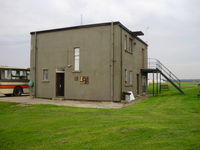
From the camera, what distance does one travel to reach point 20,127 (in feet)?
26.3

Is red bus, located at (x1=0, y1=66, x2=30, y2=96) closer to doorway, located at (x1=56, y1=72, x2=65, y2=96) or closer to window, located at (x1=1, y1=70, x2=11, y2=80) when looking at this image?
window, located at (x1=1, y1=70, x2=11, y2=80)

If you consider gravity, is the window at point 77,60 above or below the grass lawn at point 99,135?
above

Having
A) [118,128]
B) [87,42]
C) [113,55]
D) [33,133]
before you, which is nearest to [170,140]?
[118,128]

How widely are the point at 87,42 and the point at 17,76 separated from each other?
31.1 ft

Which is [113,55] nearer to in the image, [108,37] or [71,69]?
[108,37]

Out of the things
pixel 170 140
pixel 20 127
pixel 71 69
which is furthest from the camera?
pixel 71 69

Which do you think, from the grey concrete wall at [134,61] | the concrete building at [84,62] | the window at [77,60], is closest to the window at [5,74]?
the concrete building at [84,62]

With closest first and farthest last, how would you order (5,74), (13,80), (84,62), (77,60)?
(84,62) → (77,60) → (5,74) → (13,80)

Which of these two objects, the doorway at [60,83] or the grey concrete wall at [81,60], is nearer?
the grey concrete wall at [81,60]

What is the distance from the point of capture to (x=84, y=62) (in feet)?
58.2

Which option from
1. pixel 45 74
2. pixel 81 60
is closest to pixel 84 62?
pixel 81 60

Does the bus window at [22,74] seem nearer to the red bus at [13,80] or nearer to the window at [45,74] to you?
the red bus at [13,80]

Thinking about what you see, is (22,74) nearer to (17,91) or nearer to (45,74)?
(17,91)

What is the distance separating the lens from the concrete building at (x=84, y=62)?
55.3 ft
